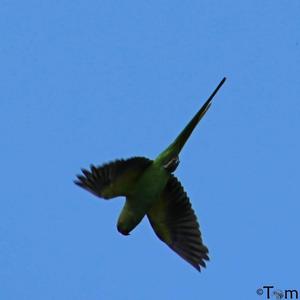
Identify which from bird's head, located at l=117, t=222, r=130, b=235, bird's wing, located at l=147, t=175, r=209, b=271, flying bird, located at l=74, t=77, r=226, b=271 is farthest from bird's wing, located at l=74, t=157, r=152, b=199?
bird's wing, located at l=147, t=175, r=209, b=271

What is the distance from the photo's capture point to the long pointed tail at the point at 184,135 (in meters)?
9.48

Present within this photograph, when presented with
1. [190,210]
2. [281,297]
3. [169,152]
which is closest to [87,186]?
[169,152]

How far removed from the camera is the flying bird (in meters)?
9.43

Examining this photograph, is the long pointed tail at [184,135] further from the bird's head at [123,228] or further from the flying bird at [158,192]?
the bird's head at [123,228]

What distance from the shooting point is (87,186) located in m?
9.38

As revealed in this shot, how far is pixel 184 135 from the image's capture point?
959 centimetres

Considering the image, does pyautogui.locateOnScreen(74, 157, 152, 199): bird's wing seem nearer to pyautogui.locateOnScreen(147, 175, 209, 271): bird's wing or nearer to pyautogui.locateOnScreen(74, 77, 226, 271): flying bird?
pyautogui.locateOnScreen(74, 77, 226, 271): flying bird

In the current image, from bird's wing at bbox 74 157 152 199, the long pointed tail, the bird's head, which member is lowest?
the bird's head

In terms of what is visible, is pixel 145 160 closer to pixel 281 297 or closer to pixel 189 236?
pixel 189 236

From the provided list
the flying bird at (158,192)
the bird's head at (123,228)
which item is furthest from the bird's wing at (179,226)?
the bird's head at (123,228)

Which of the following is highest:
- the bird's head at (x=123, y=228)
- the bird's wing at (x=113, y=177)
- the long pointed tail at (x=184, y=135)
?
the long pointed tail at (x=184, y=135)

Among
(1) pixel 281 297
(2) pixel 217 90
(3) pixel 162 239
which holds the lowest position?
(1) pixel 281 297

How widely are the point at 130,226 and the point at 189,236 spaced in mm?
1034

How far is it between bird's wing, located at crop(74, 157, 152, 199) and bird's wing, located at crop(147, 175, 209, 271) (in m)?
0.74
